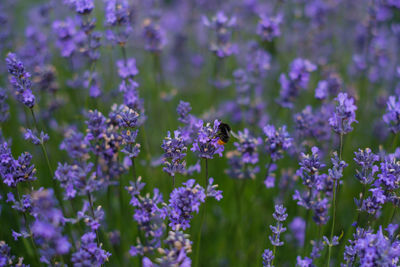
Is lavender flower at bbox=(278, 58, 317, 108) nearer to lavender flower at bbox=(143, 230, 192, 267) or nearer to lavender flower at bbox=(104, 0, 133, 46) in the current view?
lavender flower at bbox=(104, 0, 133, 46)

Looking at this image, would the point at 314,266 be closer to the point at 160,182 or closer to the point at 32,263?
the point at 160,182

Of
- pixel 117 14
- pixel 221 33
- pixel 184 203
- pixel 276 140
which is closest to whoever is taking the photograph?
pixel 184 203

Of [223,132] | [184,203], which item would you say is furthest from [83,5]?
[184,203]

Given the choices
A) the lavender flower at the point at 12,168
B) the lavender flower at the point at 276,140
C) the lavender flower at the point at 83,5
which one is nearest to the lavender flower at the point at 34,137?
the lavender flower at the point at 12,168

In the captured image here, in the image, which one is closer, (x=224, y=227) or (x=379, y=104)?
(x=224, y=227)

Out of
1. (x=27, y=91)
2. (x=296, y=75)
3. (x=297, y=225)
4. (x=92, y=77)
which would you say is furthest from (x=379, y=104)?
(x=27, y=91)

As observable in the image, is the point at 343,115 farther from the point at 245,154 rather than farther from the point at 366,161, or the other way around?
the point at 245,154

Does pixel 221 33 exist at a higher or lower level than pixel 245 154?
higher
